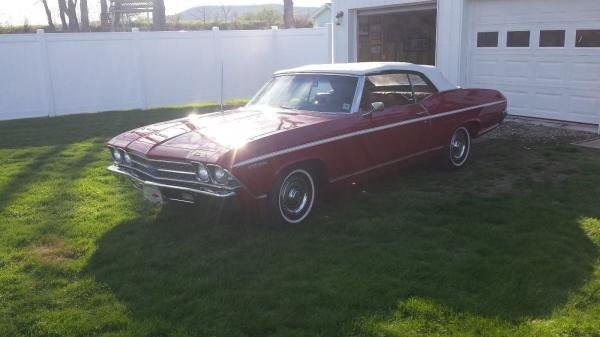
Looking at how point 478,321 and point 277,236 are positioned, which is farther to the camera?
point 277,236

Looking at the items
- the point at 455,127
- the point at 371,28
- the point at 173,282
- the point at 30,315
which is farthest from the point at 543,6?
the point at 30,315

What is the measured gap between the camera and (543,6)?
10.2 m

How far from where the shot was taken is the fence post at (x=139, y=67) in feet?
49.8

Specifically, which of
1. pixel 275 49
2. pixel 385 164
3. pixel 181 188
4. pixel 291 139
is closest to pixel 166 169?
pixel 181 188

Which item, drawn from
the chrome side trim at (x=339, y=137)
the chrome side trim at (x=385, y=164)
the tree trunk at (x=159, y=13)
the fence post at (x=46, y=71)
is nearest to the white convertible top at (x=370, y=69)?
the chrome side trim at (x=339, y=137)

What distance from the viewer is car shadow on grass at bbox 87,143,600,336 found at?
145 inches

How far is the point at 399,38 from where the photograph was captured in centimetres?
1631

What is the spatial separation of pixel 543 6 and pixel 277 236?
7.74 metres

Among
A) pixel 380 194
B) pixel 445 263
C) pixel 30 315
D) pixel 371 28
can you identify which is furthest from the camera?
pixel 371 28

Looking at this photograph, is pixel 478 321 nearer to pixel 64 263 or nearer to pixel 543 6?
pixel 64 263

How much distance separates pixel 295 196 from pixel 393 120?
1.54m

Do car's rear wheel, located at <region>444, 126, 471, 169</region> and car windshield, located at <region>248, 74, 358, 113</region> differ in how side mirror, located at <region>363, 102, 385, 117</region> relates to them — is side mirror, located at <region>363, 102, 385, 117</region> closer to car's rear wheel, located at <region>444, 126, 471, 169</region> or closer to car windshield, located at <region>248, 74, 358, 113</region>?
car windshield, located at <region>248, 74, 358, 113</region>

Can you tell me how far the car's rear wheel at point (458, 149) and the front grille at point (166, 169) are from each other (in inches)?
141

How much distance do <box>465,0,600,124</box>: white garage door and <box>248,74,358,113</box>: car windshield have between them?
579 centimetres
